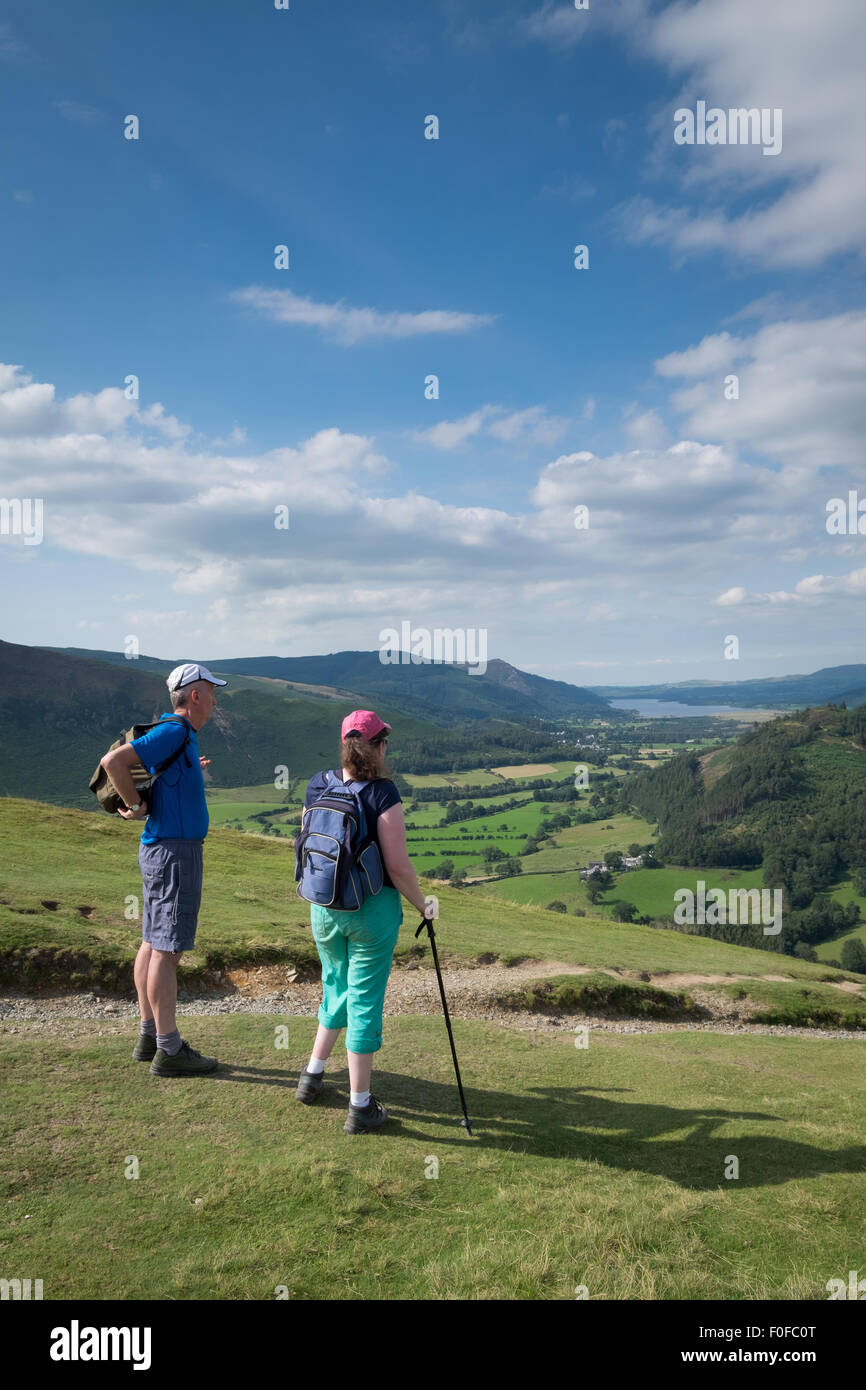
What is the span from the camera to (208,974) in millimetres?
13625

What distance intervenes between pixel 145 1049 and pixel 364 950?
3.33 metres

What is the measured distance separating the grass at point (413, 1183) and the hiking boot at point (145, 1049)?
0.75 feet

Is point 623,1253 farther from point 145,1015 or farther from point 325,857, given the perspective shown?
point 145,1015

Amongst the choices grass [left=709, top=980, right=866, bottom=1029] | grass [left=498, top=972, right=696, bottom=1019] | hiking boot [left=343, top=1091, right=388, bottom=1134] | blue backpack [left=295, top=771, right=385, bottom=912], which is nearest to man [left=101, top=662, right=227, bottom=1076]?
blue backpack [left=295, top=771, right=385, bottom=912]

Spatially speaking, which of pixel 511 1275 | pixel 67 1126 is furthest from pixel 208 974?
pixel 511 1275

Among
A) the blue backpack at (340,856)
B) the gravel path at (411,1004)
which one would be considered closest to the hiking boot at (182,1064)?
the gravel path at (411,1004)

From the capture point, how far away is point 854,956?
82125mm

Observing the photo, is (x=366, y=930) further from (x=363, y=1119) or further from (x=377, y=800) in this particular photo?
(x=363, y=1119)

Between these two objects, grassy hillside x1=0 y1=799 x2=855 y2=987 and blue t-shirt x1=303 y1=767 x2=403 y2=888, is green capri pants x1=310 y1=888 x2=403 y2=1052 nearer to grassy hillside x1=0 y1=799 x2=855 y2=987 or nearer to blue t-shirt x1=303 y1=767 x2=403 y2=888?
blue t-shirt x1=303 y1=767 x2=403 y2=888

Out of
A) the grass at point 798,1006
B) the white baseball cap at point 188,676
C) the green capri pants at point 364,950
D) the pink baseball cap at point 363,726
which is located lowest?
the grass at point 798,1006

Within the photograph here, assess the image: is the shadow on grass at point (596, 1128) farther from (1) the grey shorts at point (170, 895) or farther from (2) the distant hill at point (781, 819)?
(2) the distant hill at point (781, 819)

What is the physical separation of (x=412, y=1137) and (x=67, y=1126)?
10.5 feet

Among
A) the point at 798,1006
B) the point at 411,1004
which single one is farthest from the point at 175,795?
the point at 798,1006

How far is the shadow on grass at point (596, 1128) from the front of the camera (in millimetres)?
6762
